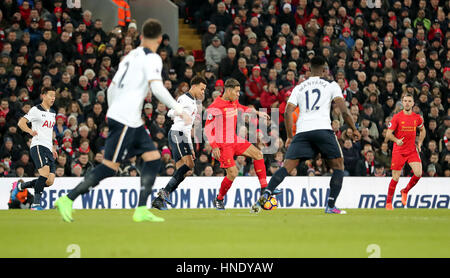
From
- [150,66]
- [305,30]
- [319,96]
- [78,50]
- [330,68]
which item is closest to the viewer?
[150,66]

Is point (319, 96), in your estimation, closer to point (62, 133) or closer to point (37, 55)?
point (62, 133)

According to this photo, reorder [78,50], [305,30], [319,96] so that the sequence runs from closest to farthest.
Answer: [319,96]
[78,50]
[305,30]

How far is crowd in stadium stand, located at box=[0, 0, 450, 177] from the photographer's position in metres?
20.9

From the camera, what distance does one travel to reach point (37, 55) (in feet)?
71.9

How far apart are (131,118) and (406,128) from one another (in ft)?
29.9

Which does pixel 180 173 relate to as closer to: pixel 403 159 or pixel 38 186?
pixel 38 186

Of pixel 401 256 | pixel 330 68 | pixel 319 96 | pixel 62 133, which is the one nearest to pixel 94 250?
pixel 401 256

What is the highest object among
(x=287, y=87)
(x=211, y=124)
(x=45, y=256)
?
(x=287, y=87)

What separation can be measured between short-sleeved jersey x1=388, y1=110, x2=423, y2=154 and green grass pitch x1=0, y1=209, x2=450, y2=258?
21.0ft

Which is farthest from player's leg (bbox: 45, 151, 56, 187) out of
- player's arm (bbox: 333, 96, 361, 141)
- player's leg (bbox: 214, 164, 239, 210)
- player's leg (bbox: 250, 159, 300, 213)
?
player's arm (bbox: 333, 96, 361, 141)

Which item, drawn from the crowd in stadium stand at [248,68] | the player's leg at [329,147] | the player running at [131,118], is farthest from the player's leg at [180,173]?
the crowd in stadium stand at [248,68]

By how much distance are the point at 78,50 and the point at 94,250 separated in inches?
654

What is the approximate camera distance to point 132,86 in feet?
31.7

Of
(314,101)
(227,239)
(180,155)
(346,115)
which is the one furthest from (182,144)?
(227,239)
